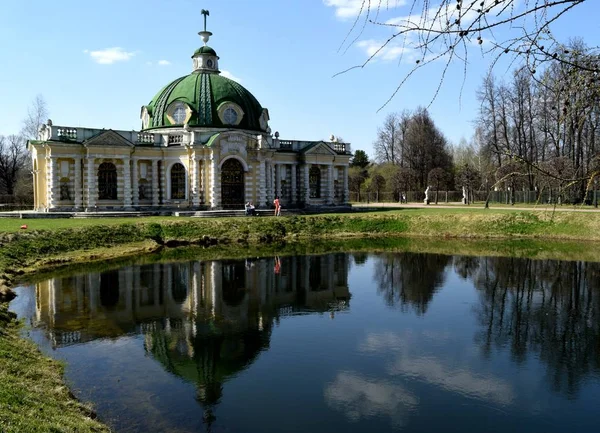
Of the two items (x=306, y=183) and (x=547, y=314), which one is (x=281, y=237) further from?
(x=547, y=314)

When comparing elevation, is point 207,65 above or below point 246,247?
above

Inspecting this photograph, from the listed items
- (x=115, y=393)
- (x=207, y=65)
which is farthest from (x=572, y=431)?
(x=207, y=65)

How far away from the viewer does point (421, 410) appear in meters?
8.52

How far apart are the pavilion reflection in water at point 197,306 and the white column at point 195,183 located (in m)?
16.0

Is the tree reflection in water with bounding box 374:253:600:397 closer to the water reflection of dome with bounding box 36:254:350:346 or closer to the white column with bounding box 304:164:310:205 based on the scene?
the water reflection of dome with bounding box 36:254:350:346

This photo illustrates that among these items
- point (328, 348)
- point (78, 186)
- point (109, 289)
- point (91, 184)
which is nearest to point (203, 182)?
point (91, 184)

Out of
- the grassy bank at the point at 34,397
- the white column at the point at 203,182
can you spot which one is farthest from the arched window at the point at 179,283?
the white column at the point at 203,182

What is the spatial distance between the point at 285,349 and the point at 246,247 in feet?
61.2

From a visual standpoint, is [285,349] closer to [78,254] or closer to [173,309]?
[173,309]

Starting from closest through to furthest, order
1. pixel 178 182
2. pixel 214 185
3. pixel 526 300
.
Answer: pixel 526 300
pixel 214 185
pixel 178 182

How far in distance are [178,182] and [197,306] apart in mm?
25825

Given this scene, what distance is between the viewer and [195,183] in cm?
3953

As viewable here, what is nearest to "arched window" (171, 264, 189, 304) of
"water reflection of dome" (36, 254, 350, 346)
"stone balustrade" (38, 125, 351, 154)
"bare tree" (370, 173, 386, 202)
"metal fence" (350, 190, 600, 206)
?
"water reflection of dome" (36, 254, 350, 346)

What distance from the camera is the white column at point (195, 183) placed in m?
39.5
